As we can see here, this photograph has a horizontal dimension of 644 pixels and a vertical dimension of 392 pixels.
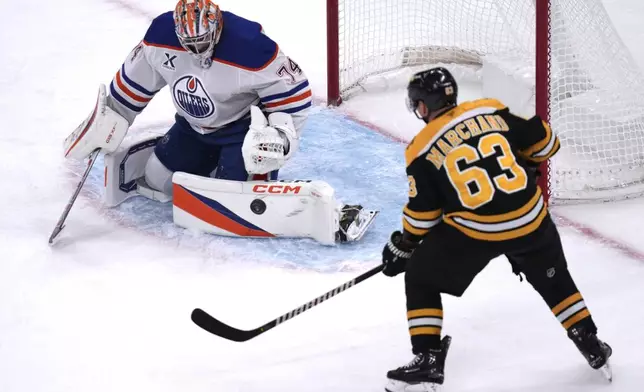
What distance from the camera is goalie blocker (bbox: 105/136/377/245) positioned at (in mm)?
3920

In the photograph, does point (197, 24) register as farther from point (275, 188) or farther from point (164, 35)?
point (275, 188)

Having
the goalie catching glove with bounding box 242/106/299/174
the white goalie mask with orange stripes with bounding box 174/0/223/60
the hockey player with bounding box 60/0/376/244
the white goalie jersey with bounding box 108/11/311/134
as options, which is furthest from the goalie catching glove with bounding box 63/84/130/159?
the goalie catching glove with bounding box 242/106/299/174

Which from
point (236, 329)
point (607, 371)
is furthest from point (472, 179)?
point (236, 329)

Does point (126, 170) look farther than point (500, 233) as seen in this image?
Yes

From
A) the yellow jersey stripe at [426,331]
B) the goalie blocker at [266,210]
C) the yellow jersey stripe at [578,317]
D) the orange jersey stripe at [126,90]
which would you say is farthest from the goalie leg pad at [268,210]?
the yellow jersey stripe at [578,317]

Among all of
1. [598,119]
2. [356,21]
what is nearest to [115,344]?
[598,119]

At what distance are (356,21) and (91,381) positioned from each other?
261 cm

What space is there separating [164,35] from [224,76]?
273 millimetres

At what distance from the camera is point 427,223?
288 cm

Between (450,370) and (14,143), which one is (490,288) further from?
(14,143)

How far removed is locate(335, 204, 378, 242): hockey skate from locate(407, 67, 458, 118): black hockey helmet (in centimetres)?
113

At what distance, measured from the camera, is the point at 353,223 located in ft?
13.1

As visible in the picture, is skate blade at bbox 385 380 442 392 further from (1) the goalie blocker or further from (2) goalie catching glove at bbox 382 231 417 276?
(1) the goalie blocker

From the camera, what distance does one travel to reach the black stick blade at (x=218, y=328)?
3191 millimetres
